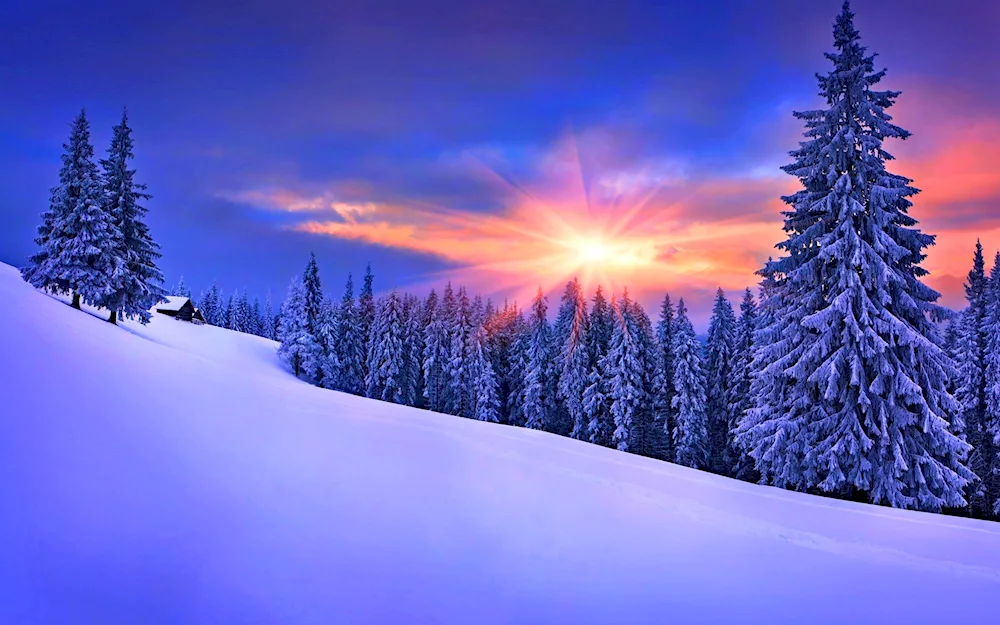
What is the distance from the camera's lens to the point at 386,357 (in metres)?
55.3

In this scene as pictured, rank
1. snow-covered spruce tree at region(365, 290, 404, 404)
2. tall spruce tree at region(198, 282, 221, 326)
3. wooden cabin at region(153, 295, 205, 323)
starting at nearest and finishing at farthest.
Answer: snow-covered spruce tree at region(365, 290, 404, 404) < wooden cabin at region(153, 295, 205, 323) < tall spruce tree at region(198, 282, 221, 326)

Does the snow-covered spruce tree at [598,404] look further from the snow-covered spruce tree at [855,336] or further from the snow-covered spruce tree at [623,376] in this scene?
the snow-covered spruce tree at [855,336]

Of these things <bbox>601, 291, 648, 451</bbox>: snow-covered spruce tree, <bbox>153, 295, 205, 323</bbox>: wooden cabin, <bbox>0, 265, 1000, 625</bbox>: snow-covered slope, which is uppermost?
<bbox>153, 295, 205, 323</bbox>: wooden cabin

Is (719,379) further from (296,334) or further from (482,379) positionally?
(296,334)

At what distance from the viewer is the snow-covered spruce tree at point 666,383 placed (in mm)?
41281

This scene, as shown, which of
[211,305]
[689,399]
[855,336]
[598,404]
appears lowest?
[598,404]

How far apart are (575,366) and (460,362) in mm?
13979

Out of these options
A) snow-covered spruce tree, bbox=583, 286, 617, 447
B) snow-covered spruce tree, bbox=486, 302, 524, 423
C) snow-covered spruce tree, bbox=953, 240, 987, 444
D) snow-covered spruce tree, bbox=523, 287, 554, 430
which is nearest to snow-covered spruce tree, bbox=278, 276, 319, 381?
snow-covered spruce tree, bbox=486, 302, 524, 423

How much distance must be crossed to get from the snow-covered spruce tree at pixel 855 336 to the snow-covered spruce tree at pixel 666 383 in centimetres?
2698

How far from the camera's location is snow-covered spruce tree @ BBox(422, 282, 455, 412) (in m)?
55.0

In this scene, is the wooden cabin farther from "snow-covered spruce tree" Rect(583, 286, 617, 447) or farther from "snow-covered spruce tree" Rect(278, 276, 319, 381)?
"snow-covered spruce tree" Rect(583, 286, 617, 447)

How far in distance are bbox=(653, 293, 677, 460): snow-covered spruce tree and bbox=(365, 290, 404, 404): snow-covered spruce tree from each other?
27683 mm

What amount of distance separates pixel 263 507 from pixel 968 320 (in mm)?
42799

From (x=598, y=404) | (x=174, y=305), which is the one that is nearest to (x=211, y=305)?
(x=174, y=305)
